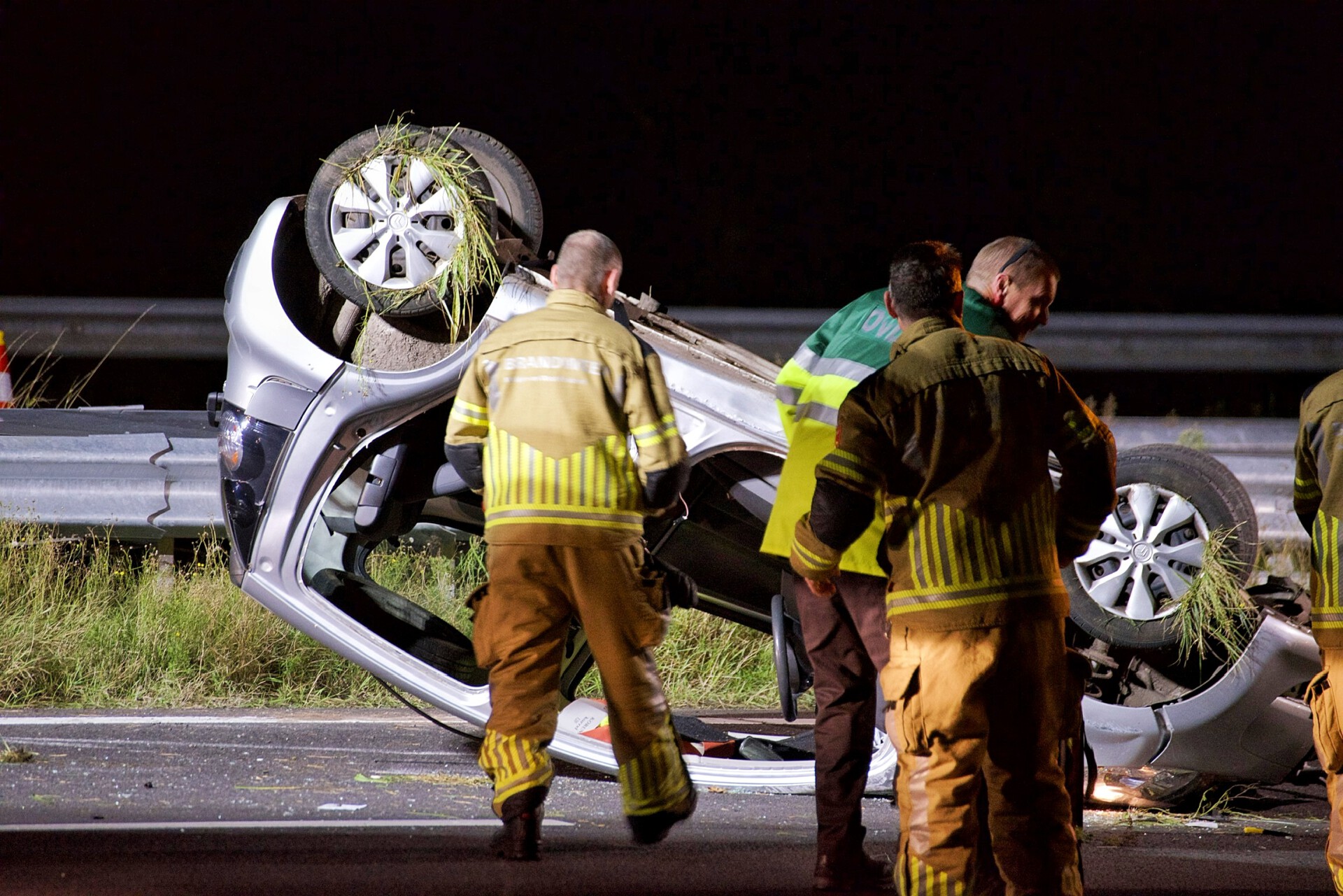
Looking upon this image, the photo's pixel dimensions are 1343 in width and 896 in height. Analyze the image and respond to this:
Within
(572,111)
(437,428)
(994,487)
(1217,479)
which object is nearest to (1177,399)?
(572,111)

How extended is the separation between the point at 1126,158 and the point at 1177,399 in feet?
8.02

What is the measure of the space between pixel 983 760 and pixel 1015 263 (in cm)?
118

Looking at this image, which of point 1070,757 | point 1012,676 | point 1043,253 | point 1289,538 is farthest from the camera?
point 1289,538

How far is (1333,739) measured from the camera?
3.10 metres

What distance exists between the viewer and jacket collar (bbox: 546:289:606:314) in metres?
3.51

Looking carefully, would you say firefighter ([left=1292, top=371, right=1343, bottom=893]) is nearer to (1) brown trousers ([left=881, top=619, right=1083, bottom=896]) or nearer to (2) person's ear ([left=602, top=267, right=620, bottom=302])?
(1) brown trousers ([left=881, top=619, right=1083, bottom=896])

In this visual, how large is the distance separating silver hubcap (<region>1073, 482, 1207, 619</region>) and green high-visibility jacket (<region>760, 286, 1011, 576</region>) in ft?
4.00

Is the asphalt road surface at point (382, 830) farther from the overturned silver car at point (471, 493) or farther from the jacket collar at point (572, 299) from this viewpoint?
the jacket collar at point (572, 299)

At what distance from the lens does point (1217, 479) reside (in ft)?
13.9

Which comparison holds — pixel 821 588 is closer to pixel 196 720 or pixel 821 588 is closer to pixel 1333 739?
pixel 1333 739

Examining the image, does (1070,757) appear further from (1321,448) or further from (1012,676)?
(1321,448)

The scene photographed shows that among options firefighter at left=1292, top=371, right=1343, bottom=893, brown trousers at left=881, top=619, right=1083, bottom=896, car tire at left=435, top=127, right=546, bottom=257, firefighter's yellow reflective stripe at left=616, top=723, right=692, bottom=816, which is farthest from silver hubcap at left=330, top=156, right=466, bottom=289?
firefighter at left=1292, top=371, right=1343, bottom=893

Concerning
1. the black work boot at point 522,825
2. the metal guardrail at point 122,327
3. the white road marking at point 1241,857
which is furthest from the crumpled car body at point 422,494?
the metal guardrail at point 122,327

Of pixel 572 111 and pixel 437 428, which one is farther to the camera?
pixel 572 111
